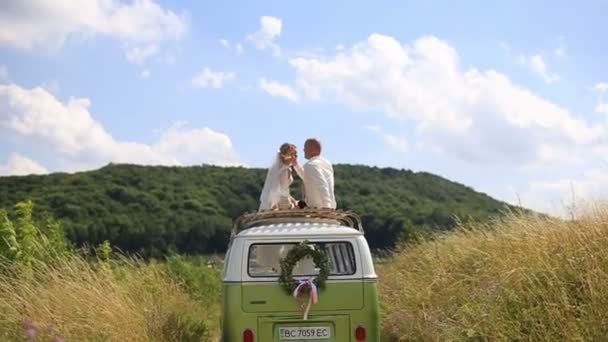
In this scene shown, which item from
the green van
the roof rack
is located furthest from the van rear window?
the roof rack

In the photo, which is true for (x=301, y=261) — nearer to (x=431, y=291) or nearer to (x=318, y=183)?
(x=318, y=183)

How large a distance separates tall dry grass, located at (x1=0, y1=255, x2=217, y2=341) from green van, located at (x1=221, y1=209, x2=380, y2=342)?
5.28ft

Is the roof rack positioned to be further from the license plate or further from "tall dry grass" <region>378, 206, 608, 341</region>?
"tall dry grass" <region>378, 206, 608, 341</region>

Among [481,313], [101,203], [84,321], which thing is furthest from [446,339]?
[101,203]

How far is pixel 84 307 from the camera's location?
9.60 meters

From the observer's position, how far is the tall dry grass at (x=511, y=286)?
731cm

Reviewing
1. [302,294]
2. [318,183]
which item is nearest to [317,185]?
[318,183]

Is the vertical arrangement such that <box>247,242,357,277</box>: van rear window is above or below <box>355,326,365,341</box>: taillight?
above

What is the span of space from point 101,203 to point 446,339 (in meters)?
42.9

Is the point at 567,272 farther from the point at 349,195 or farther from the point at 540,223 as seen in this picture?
the point at 349,195

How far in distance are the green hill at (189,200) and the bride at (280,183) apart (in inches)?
754

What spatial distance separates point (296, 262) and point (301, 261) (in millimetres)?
295

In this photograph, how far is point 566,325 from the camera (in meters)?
7.12

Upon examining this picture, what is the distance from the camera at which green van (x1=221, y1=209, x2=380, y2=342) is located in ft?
27.4
